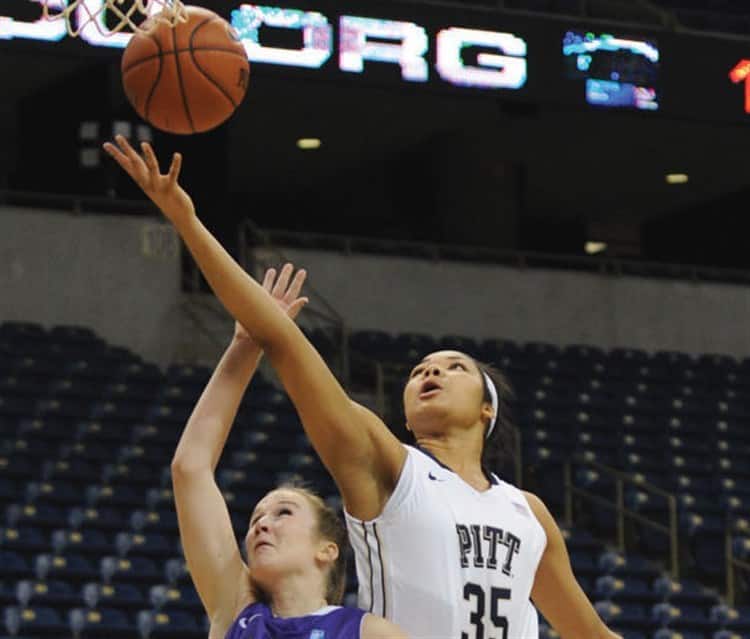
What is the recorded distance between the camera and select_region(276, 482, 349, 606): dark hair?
388cm

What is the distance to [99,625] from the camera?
1090 centimetres

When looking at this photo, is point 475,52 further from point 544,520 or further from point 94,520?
point 544,520

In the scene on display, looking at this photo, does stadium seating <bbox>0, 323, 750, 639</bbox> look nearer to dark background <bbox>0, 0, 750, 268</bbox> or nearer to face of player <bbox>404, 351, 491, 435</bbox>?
dark background <bbox>0, 0, 750, 268</bbox>

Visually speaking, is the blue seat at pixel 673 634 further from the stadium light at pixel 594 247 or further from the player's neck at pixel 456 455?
the stadium light at pixel 594 247

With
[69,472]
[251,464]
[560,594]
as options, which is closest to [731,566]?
[251,464]

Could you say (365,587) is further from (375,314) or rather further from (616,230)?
(616,230)

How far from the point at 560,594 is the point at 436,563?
0.53 meters

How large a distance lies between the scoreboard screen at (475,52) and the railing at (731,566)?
12.0ft

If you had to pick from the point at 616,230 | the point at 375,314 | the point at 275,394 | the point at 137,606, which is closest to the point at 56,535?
the point at 137,606

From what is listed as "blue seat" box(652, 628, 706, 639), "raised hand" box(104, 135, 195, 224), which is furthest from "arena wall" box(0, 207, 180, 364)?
"raised hand" box(104, 135, 195, 224)

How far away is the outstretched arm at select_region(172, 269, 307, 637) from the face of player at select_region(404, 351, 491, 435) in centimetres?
31

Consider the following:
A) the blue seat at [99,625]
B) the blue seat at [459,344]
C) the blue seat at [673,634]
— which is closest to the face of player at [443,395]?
the blue seat at [99,625]

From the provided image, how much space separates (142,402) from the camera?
570 inches

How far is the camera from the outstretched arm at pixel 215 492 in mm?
3834
